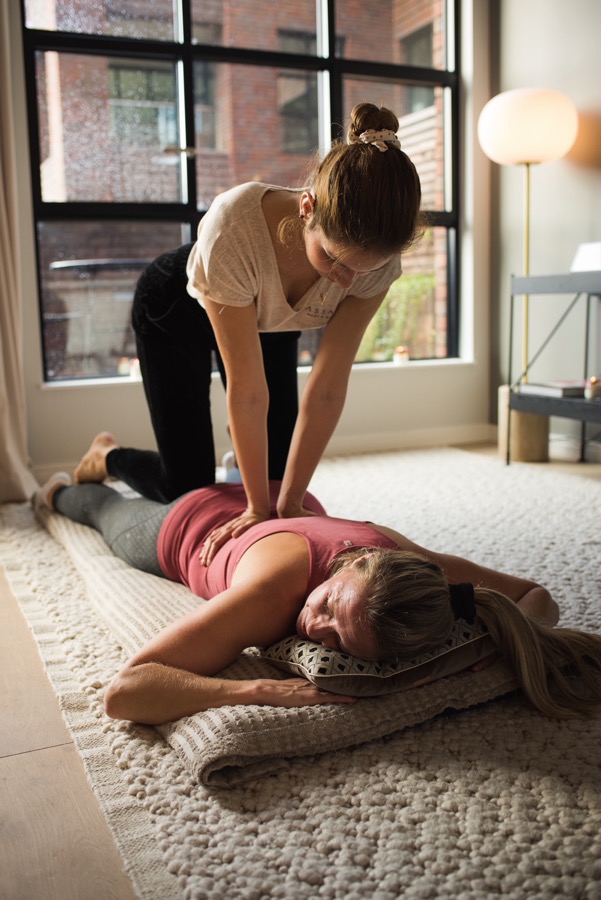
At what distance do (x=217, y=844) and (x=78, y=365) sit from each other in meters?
3.21

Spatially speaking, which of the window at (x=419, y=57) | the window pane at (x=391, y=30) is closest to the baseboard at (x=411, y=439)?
the window at (x=419, y=57)

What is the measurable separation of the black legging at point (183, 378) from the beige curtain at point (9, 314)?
4.27 feet

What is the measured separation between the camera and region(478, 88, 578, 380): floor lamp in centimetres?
376

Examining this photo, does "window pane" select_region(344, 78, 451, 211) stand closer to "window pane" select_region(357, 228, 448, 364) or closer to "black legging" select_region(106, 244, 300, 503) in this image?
"window pane" select_region(357, 228, 448, 364)

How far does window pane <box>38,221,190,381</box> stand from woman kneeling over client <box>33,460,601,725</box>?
8.36 feet

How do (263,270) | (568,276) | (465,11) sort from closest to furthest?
(263,270) → (568,276) → (465,11)

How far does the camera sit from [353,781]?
51.7 inches

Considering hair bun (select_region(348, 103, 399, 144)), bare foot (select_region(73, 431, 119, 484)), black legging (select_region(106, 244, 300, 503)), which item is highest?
hair bun (select_region(348, 103, 399, 144))

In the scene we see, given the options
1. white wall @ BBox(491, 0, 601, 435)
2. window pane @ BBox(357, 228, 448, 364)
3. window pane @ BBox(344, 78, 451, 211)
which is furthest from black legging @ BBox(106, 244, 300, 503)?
window pane @ BBox(344, 78, 451, 211)

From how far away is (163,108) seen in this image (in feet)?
13.3

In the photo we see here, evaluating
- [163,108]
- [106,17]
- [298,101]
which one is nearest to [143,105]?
[163,108]

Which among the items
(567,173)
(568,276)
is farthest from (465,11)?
(568,276)

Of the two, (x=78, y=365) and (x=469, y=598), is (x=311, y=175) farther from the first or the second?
(x=78, y=365)

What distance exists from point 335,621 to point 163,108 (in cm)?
331
